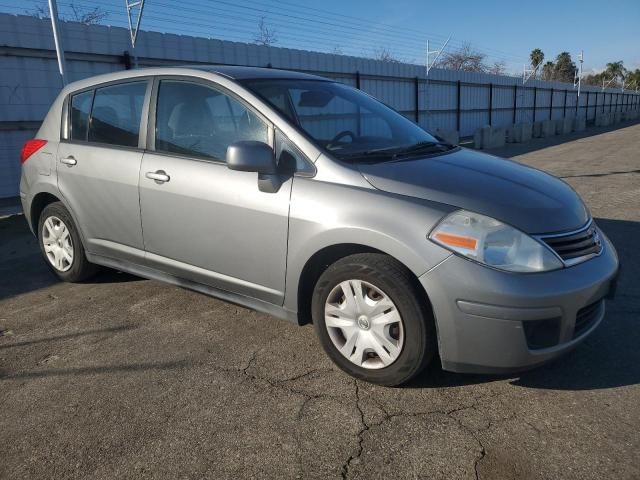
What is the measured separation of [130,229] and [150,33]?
286 inches

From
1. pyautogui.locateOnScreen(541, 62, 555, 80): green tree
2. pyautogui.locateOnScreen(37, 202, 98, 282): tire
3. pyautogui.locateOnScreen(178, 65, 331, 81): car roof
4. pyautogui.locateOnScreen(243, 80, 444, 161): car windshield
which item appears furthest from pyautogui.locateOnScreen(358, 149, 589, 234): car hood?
pyautogui.locateOnScreen(541, 62, 555, 80): green tree

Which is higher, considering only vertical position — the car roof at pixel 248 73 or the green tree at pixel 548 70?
the green tree at pixel 548 70

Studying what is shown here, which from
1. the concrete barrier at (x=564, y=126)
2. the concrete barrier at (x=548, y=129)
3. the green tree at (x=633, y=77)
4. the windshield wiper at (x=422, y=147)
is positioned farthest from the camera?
the green tree at (x=633, y=77)

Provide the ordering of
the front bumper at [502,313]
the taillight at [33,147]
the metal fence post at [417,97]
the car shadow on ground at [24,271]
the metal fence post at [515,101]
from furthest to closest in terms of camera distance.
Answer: the metal fence post at [515,101]
the metal fence post at [417,97]
the car shadow on ground at [24,271]
the taillight at [33,147]
the front bumper at [502,313]

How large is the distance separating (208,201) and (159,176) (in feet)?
1.62

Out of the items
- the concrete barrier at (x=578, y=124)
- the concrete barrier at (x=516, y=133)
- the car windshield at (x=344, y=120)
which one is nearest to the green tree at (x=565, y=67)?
the concrete barrier at (x=578, y=124)

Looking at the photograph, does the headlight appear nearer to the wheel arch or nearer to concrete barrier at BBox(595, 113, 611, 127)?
the wheel arch

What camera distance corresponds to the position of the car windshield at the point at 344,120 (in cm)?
299

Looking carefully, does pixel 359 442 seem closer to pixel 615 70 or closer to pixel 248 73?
pixel 248 73

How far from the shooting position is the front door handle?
129 inches

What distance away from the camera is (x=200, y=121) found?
10.8 ft

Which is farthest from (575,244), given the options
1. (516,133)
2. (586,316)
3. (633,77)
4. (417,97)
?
(633,77)

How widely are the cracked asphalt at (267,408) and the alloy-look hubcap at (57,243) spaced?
0.70 meters

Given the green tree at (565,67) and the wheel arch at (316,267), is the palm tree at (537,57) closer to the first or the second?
the green tree at (565,67)
